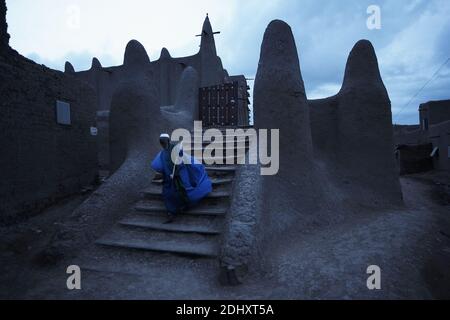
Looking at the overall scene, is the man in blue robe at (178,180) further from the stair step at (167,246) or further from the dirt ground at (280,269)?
the dirt ground at (280,269)

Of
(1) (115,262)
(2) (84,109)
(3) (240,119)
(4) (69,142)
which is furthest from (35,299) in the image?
(3) (240,119)

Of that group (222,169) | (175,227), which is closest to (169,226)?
(175,227)

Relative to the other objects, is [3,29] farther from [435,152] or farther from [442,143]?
[435,152]

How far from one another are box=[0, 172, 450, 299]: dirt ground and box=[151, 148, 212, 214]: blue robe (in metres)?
0.99

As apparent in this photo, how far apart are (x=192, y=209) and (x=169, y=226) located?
0.50m

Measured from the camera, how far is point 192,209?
5004 millimetres

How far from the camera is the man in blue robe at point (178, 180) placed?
4832 millimetres

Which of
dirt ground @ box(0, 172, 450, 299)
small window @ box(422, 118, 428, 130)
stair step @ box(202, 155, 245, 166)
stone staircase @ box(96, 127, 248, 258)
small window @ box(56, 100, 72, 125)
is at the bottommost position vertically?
Result: dirt ground @ box(0, 172, 450, 299)

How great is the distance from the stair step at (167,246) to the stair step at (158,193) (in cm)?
102

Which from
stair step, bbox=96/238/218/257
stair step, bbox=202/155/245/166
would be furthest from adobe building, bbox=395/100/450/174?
stair step, bbox=96/238/218/257

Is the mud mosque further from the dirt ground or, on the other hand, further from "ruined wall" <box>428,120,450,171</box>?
"ruined wall" <box>428,120,450,171</box>

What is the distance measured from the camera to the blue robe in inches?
190

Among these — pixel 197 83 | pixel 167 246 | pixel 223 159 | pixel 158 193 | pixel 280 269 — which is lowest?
pixel 280 269
